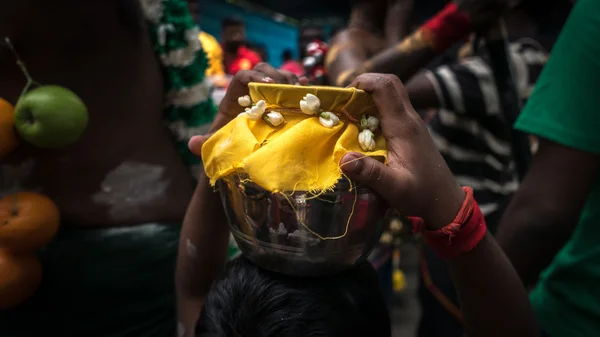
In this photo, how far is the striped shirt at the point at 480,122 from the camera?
52.9 inches

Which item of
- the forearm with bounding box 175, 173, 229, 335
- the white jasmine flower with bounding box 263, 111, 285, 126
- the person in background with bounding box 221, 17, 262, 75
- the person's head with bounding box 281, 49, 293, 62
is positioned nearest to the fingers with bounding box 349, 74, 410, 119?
the white jasmine flower with bounding box 263, 111, 285, 126

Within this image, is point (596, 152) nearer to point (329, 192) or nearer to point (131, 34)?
point (329, 192)

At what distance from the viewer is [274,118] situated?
533mm

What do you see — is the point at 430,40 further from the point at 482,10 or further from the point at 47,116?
the point at 47,116

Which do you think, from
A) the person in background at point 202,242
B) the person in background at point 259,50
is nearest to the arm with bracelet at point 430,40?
the person in background at point 202,242

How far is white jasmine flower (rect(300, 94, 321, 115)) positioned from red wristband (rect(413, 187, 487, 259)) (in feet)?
0.73

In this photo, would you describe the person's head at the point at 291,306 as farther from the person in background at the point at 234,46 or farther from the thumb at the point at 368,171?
the person in background at the point at 234,46

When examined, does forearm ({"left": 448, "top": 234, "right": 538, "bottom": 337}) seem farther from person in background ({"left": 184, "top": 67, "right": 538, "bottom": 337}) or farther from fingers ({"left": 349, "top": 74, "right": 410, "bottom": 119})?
fingers ({"left": 349, "top": 74, "right": 410, "bottom": 119})

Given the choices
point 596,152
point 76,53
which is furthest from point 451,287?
point 76,53

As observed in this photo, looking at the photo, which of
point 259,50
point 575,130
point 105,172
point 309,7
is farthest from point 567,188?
point 309,7

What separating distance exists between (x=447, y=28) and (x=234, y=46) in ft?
7.97

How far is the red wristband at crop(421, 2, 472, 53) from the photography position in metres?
1.21

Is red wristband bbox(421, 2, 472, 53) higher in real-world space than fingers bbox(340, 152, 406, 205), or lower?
lower

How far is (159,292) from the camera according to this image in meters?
1.02
